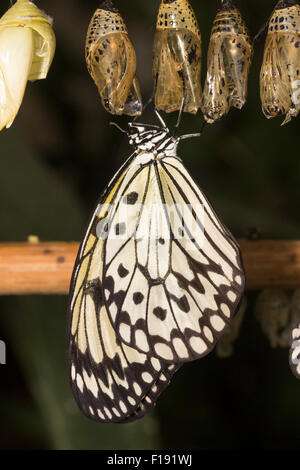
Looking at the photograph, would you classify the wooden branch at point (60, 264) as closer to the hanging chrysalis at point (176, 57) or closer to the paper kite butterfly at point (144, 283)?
the paper kite butterfly at point (144, 283)

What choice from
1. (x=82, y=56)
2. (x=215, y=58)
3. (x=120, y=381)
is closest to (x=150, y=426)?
(x=120, y=381)

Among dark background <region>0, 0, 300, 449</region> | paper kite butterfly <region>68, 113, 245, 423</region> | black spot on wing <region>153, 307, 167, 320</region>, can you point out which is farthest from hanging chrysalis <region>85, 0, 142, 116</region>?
dark background <region>0, 0, 300, 449</region>

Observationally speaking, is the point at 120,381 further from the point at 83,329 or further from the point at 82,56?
the point at 82,56

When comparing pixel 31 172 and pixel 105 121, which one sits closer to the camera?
pixel 31 172

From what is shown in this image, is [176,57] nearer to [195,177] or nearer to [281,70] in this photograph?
[281,70]

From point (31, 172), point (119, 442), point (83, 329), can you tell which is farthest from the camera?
point (31, 172)

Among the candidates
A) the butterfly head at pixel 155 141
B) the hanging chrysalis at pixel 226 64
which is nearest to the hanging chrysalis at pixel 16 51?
the butterfly head at pixel 155 141
